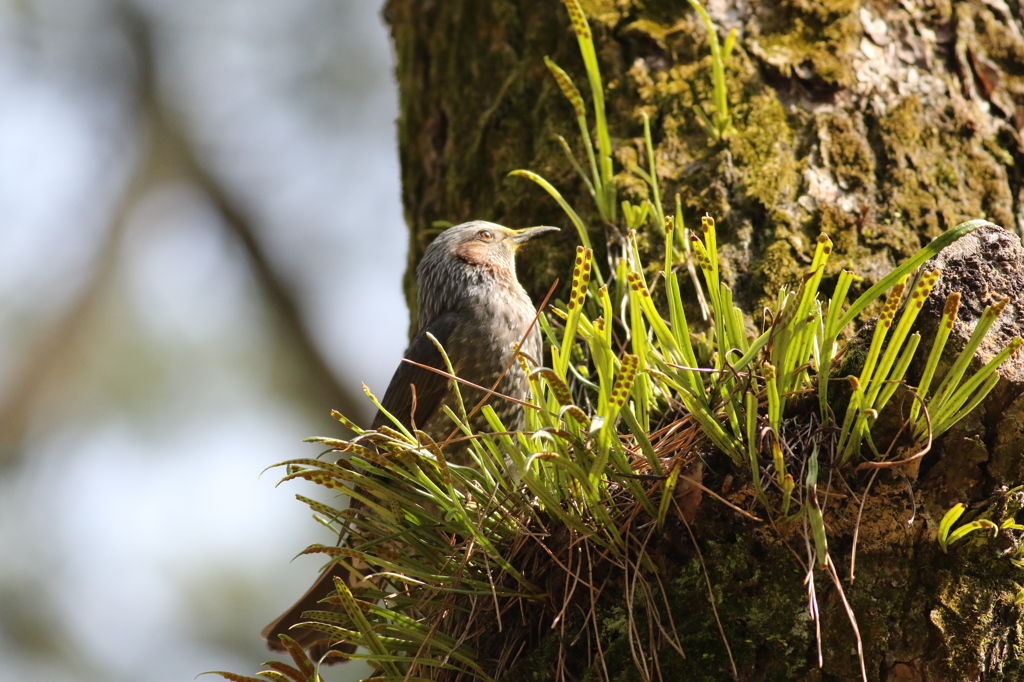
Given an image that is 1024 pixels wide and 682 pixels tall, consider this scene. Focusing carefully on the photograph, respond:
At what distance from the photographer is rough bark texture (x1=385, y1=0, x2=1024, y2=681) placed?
185 centimetres

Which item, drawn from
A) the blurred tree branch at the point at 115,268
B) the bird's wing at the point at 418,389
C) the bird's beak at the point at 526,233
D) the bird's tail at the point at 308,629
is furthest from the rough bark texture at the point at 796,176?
the blurred tree branch at the point at 115,268

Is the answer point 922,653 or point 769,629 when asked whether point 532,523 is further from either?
point 922,653

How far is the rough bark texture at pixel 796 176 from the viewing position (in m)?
1.85

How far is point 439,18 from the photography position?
12.9 ft

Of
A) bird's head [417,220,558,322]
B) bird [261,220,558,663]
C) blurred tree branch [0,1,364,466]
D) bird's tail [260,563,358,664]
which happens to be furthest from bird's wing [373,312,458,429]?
blurred tree branch [0,1,364,466]

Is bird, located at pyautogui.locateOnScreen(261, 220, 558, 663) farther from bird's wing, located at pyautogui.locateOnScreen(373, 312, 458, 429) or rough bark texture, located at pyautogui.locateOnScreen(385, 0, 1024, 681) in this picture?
rough bark texture, located at pyautogui.locateOnScreen(385, 0, 1024, 681)

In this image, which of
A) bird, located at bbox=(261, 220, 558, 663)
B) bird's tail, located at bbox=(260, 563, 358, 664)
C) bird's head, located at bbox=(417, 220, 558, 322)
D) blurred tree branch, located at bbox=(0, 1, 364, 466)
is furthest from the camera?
blurred tree branch, located at bbox=(0, 1, 364, 466)

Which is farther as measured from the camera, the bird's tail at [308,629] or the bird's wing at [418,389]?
the bird's wing at [418,389]

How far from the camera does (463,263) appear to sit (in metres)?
3.91

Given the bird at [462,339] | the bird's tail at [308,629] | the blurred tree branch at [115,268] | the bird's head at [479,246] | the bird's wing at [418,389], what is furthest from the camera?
the blurred tree branch at [115,268]

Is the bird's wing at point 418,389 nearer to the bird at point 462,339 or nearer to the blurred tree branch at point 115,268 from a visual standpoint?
the bird at point 462,339

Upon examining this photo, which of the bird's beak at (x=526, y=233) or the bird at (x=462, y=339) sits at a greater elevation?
the bird's beak at (x=526, y=233)

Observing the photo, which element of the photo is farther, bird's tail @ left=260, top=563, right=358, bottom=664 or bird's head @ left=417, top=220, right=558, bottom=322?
bird's head @ left=417, top=220, right=558, bottom=322

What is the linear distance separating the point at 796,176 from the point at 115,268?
6.60 m
